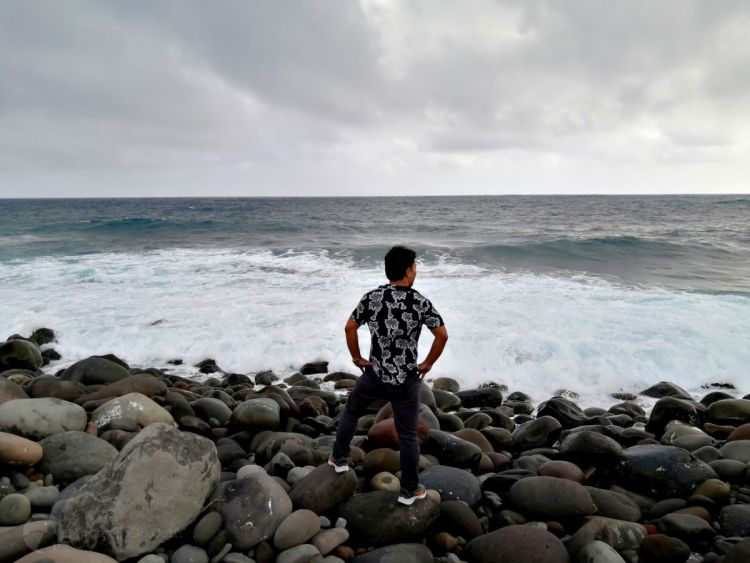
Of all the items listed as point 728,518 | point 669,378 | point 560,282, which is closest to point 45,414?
point 728,518

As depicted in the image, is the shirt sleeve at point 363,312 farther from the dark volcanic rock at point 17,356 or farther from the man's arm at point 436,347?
the dark volcanic rock at point 17,356

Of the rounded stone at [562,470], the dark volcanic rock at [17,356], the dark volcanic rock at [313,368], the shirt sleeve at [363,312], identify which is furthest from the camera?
the dark volcanic rock at [313,368]

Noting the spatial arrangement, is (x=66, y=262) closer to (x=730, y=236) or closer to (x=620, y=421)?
(x=620, y=421)

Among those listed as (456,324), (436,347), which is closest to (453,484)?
(436,347)

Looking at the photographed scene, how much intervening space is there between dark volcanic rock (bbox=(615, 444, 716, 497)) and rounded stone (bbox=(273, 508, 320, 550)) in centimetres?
270

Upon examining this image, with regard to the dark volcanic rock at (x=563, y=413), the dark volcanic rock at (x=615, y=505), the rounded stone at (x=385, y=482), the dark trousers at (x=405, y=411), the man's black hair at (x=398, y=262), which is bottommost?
the dark volcanic rock at (x=563, y=413)

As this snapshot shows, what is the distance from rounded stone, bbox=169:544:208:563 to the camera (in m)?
2.88

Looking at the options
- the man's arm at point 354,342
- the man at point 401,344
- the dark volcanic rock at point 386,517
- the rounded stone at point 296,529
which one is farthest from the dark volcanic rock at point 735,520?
the rounded stone at point 296,529

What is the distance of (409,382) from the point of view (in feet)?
10.8

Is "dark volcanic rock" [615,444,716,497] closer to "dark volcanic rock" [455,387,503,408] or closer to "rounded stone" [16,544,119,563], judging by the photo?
"dark volcanic rock" [455,387,503,408]

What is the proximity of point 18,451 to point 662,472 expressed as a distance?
16.5 ft

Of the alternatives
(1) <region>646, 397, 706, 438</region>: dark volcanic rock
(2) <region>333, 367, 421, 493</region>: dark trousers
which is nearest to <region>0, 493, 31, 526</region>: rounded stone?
(2) <region>333, 367, 421, 493</region>: dark trousers

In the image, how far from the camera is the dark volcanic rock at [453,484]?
3.74 meters

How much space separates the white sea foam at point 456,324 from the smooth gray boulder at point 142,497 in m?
5.42
